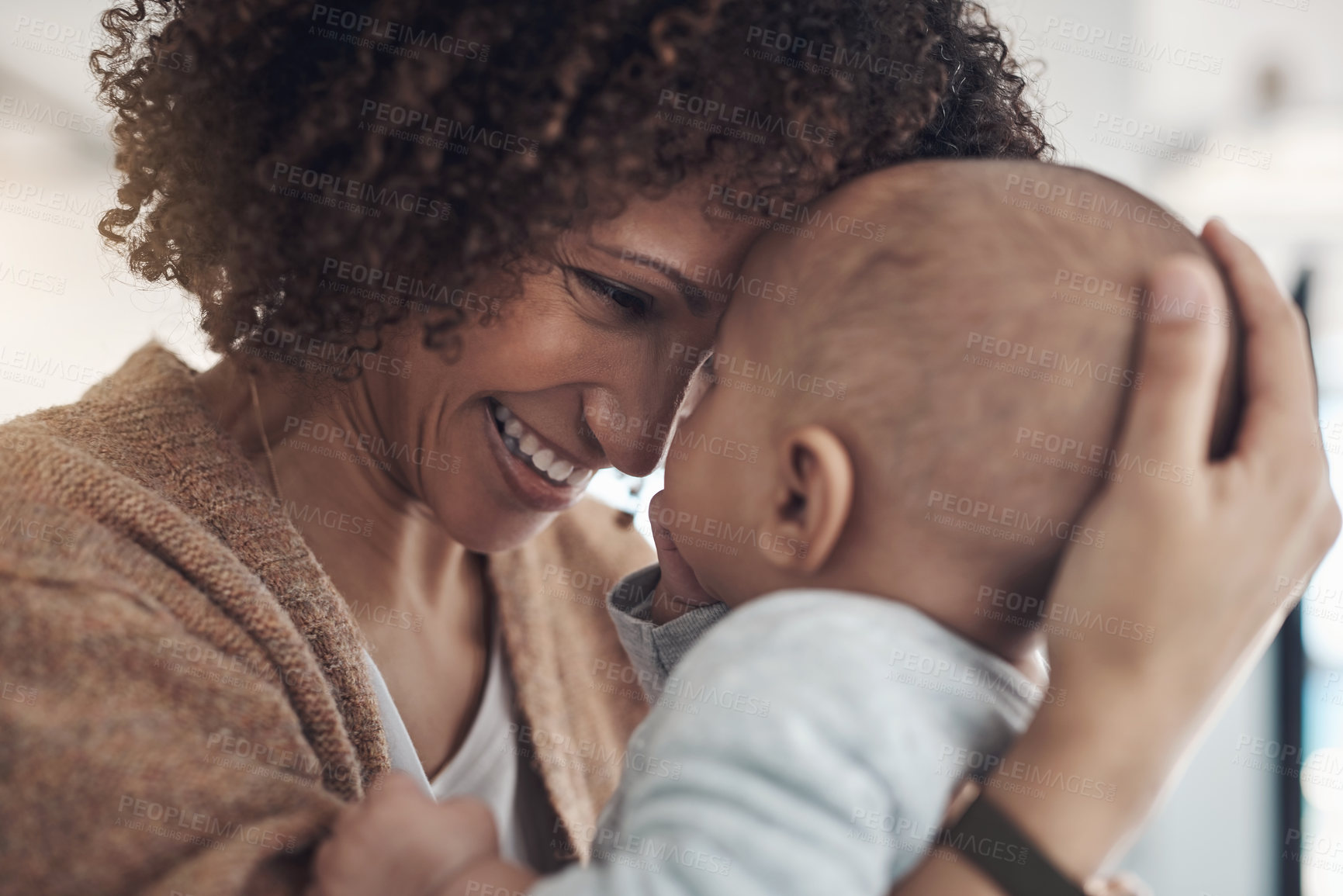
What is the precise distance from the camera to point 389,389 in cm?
119

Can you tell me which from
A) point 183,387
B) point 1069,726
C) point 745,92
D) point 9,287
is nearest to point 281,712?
point 183,387

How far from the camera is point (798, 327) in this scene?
2.82 feet

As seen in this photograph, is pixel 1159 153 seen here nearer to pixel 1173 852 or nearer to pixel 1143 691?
pixel 1173 852

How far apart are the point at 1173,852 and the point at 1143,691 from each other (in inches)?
113

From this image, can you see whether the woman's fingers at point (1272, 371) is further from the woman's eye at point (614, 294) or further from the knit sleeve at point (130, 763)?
the knit sleeve at point (130, 763)
